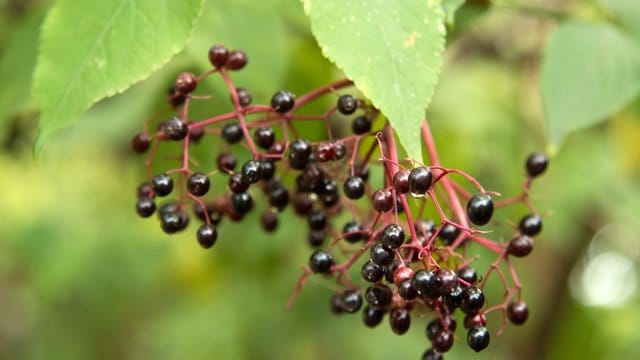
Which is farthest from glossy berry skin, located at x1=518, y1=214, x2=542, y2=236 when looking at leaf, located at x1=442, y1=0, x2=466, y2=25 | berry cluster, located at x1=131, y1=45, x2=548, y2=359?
leaf, located at x1=442, y1=0, x2=466, y2=25

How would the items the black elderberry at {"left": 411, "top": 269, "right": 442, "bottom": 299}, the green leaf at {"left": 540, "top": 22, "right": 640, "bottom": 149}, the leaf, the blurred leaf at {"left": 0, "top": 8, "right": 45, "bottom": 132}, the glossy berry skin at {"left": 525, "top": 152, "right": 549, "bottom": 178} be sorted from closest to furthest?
the black elderberry at {"left": 411, "top": 269, "right": 442, "bottom": 299}
the leaf
the glossy berry skin at {"left": 525, "top": 152, "right": 549, "bottom": 178}
the green leaf at {"left": 540, "top": 22, "right": 640, "bottom": 149}
the blurred leaf at {"left": 0, "top": 8, "right": 45, "bottom": 132}

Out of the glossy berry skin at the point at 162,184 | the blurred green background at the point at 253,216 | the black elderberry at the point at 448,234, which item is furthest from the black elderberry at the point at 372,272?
the blurred green background at the point at 253,216

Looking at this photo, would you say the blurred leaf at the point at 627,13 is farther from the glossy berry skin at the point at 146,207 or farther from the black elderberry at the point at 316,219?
the glossy berry skin at the point at 146,207

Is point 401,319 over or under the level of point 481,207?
under

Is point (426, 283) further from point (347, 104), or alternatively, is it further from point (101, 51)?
point (101, 51)

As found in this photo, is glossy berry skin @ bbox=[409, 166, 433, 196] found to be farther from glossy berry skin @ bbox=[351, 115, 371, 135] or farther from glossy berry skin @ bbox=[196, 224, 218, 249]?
glossy berry skin @ bbox=[196, 224, 218, 249]

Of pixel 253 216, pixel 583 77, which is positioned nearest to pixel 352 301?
pixel 583 77

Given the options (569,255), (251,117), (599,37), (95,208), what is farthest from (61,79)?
(569,255)
